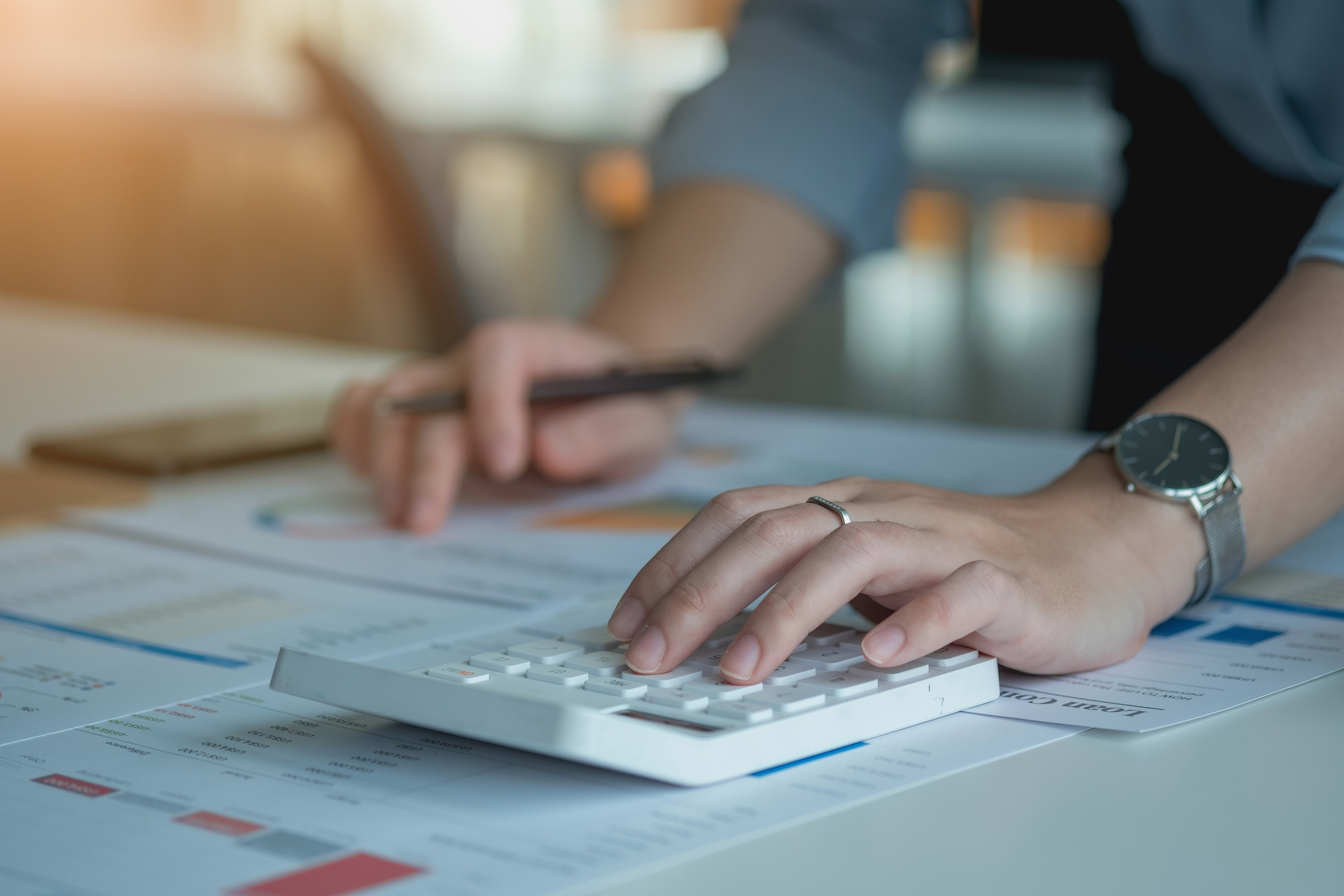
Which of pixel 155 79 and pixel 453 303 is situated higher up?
pixel 155 79

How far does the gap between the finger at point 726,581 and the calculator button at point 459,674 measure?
50 mm

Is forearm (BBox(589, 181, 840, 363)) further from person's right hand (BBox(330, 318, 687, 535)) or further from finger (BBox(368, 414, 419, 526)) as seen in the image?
finger (BBox(368, 414, 419, 526))

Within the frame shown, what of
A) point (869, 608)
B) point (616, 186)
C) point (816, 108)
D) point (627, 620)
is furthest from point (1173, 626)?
point (616, 186)

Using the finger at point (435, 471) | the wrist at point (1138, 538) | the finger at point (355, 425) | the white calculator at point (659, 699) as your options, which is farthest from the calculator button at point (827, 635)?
the finger at point (355, 425)

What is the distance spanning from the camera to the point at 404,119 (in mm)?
3713

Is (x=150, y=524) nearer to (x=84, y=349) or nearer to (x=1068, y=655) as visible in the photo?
(x=1068, y=655)

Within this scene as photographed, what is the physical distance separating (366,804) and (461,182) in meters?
3.33

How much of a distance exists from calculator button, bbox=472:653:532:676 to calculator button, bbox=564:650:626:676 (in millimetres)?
16

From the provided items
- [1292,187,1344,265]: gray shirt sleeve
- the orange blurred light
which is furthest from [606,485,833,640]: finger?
the orange blurred light

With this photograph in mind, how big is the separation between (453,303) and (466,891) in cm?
217

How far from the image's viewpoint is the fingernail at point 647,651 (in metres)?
0.48

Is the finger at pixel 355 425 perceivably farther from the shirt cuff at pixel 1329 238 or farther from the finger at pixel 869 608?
the shirt cuff at pixel 1329 238

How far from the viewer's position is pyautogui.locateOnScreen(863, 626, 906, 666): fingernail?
19.0 inches

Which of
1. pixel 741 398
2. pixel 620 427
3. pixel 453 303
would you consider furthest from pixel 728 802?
pixel 741 398
